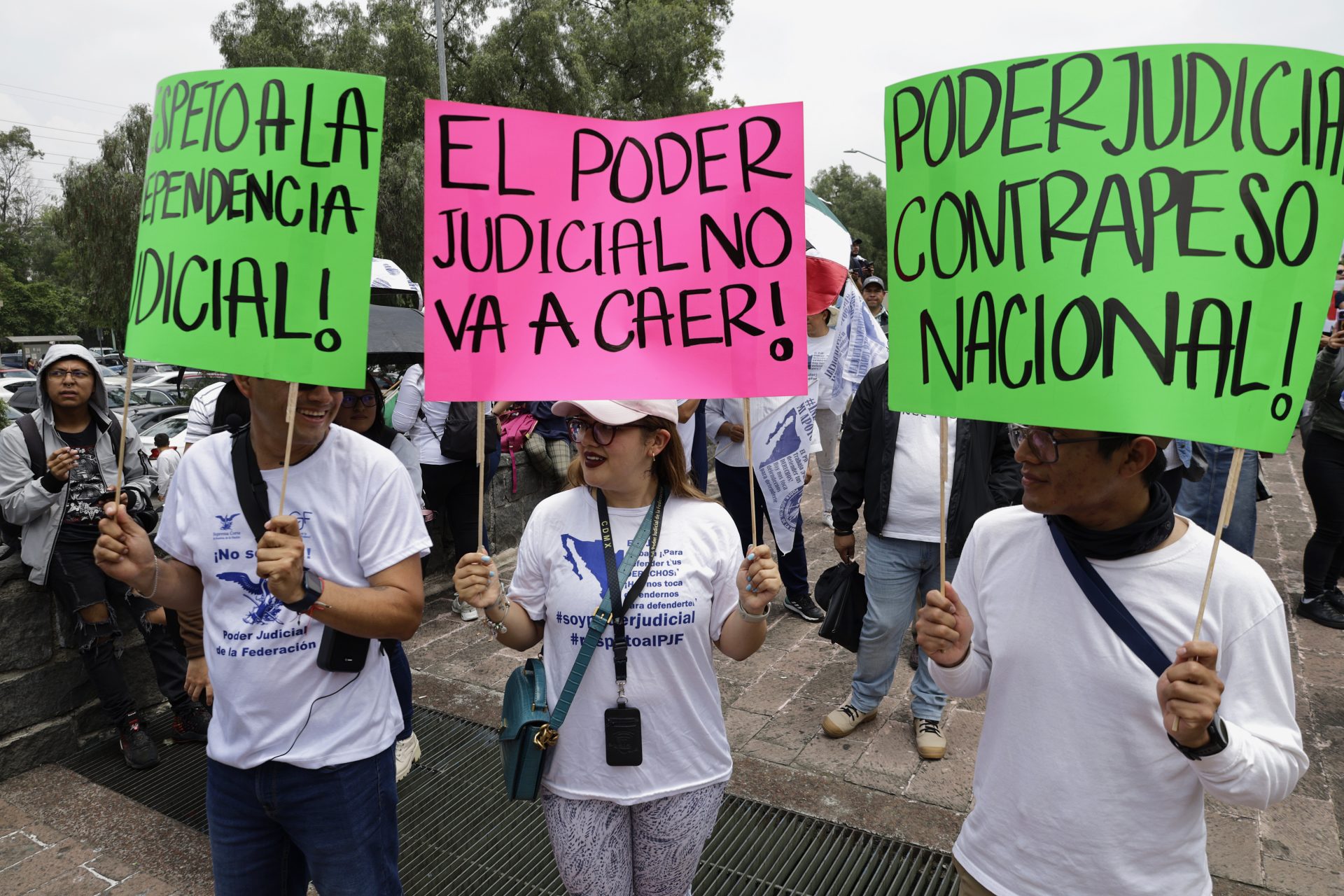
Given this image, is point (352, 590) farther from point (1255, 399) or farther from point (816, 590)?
point (816, 590)

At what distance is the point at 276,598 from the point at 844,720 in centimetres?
278

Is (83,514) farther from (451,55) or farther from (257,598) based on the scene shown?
(451,55)

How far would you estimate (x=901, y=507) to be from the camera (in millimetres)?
3850

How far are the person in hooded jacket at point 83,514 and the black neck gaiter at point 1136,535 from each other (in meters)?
3.57

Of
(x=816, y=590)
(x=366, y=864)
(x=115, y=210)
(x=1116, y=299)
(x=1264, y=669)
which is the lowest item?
(x=366, y=864)

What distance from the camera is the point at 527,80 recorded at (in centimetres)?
2341

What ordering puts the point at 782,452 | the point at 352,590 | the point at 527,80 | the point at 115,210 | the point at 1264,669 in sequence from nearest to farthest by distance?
the point at 1264,669 → the point at 352,590 → the point at 782,452 → the point at 115,210 → the point at 527,80

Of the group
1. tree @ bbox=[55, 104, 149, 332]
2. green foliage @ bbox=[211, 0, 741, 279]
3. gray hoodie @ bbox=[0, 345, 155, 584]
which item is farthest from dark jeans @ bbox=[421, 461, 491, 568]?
tree @ bbox=[55, 104, 149, 332]

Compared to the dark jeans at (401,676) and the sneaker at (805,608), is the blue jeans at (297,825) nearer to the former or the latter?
the dark jeans at (401,676)

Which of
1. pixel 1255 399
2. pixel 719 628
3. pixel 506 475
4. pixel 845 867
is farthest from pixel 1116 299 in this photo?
pixel 506 475

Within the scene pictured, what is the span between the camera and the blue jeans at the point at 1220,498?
5.13 m

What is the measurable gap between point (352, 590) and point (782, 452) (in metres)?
3.35

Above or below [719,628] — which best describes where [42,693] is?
below

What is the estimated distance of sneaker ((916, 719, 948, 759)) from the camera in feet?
12.9
